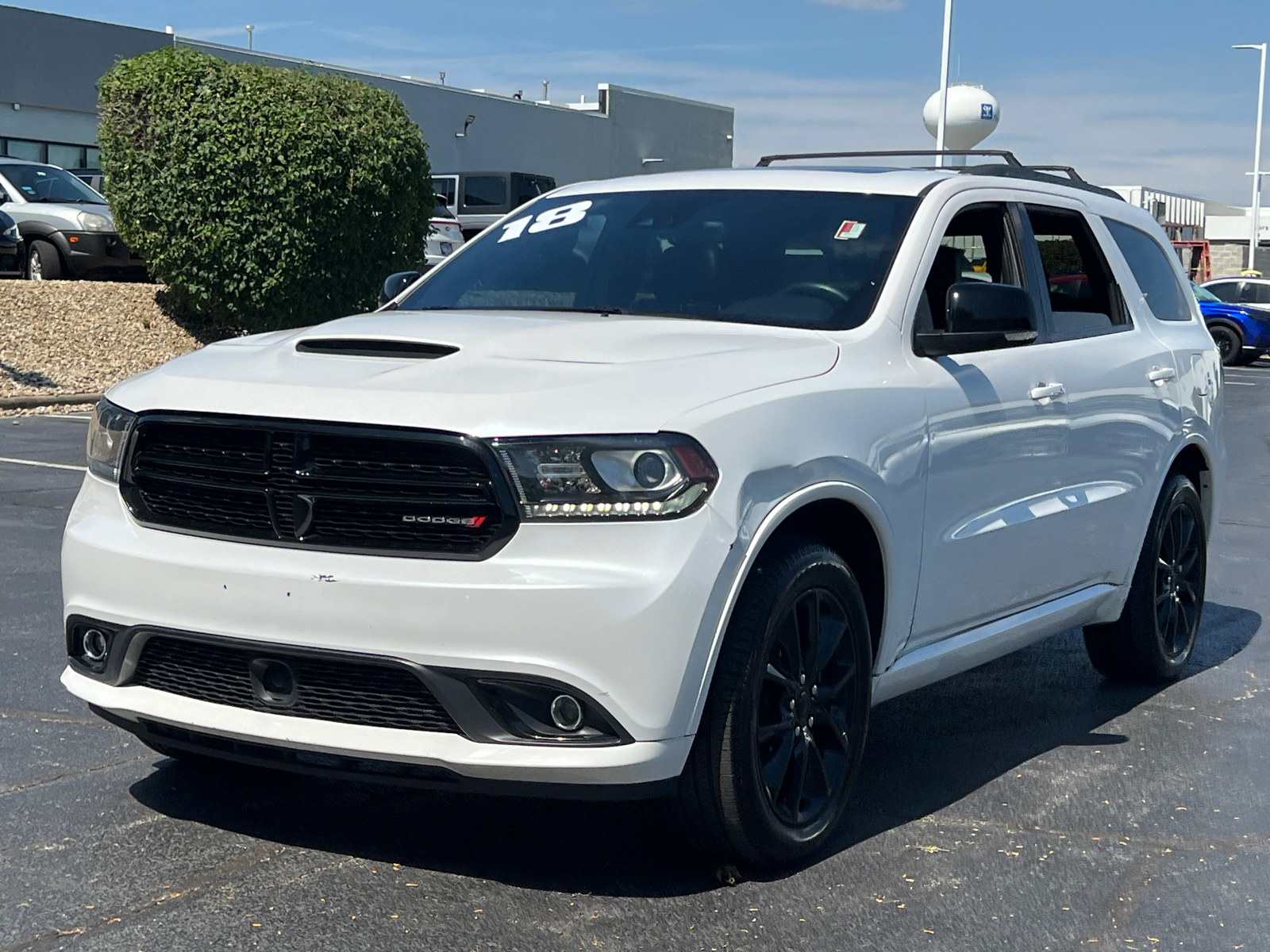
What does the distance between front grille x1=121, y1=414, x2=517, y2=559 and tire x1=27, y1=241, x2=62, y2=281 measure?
18079mm

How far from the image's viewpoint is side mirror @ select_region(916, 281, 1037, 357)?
15.5 ft

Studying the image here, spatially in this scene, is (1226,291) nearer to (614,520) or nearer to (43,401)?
(43,401)

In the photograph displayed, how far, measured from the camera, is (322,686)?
3789 mm

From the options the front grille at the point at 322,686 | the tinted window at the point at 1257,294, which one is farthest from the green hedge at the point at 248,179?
the tinted window at the point at 1257,294

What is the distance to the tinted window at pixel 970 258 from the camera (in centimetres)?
508

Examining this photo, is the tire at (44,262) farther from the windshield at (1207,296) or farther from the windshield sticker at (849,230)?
the windshield at (1207,296)

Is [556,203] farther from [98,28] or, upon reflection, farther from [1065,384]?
[98,28]

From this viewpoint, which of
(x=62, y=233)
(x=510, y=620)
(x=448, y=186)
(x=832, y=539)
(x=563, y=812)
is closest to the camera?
(x=510, y=620)

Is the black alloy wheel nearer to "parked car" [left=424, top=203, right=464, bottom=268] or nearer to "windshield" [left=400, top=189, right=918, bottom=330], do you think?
"windshield" [left=400, top=189, right=918, bottom=330]

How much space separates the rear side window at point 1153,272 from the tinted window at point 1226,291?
27587 millimetres

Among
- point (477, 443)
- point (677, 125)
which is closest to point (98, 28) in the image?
point (677, 125)

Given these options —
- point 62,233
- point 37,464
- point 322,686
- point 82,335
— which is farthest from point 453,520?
point 62,233

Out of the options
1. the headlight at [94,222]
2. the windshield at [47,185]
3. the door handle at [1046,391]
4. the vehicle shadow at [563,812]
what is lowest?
the vehicle shadow at [563,812]

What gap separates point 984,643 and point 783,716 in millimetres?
1164
